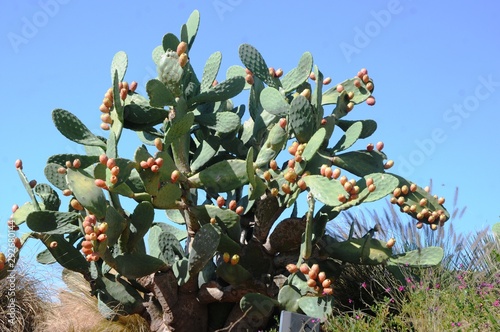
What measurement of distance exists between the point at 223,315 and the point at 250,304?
2.23 feet

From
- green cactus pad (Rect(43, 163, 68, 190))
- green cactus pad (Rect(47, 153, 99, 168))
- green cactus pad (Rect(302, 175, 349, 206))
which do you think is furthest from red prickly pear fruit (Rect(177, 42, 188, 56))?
green cactus pad (Rect(302, 175, 349, 206))

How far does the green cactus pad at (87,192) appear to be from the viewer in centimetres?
518

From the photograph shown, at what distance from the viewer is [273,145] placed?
5.73 meters

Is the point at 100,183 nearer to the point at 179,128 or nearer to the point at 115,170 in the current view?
the point at 115,170

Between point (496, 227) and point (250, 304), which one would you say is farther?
point (496, 227)

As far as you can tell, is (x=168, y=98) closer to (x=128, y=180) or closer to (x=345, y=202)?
(x=128, y=180)

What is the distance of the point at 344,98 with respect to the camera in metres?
6.20

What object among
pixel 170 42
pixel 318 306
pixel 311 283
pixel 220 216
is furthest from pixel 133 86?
pixel 318 306

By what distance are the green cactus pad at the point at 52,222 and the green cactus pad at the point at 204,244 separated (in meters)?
0.96

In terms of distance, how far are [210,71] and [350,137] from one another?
125 cm

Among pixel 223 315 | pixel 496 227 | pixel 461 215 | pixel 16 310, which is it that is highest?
pixel 16 310

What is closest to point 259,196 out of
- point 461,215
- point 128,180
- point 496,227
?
point 128,180

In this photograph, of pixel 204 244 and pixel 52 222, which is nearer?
pixel 204 244

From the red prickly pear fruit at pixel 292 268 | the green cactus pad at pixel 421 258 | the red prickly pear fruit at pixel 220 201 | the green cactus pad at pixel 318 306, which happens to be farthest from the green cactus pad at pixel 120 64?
the green cactus pad at pixel 421 258
